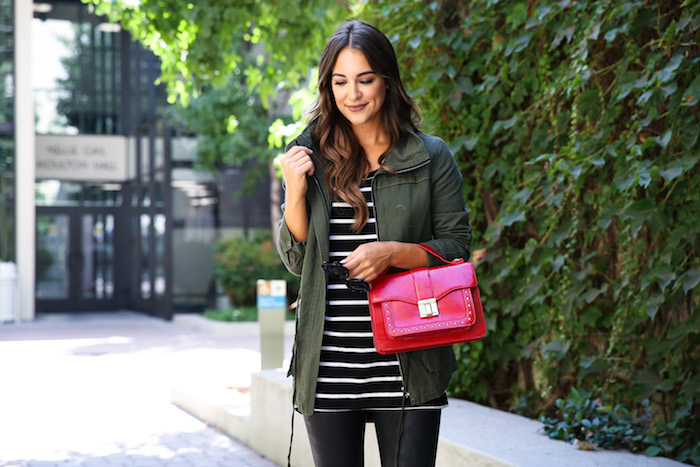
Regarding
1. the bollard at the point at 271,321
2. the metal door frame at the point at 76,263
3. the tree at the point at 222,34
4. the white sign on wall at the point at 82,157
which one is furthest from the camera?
the metal door frame at the point at 76,263

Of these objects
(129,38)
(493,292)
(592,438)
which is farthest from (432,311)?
(129,38)

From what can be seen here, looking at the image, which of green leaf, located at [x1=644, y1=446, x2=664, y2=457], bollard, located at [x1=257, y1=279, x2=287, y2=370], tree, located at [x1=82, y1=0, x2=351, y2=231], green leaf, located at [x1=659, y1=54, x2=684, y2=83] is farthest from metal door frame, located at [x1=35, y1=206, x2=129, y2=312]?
green leaf, located at [x1=659, y1=54, x2=684, y2=83]

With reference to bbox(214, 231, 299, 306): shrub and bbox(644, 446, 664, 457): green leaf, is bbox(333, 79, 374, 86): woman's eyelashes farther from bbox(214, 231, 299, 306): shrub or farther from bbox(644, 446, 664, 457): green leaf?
bbox(214, 231, 299, 306): shrub

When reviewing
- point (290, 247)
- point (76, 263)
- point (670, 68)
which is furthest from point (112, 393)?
point (76, 263)

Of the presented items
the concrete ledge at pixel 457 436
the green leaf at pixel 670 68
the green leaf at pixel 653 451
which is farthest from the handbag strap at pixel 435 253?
the green leaf at pixel 653 451

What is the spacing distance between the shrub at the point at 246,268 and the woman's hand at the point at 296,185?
1569 cm

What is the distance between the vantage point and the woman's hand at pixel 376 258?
7.22ft

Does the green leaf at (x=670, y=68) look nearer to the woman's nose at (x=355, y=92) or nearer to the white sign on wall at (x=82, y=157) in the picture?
the woman's nose at (x=355, y=92)

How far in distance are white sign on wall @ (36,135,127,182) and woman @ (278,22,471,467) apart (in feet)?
67.3

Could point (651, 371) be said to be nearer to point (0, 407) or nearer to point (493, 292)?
point (493, 292)

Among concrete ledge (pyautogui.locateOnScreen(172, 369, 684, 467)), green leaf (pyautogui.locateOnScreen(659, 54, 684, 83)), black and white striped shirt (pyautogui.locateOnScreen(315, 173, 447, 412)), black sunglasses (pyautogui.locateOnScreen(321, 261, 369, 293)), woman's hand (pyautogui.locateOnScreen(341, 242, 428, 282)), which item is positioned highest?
green leaf (pyautogui.locateOnScreen(659, 54, 684, 83))

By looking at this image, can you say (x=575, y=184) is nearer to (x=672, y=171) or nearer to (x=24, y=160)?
(x=672, y=171)

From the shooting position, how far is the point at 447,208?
2.38m

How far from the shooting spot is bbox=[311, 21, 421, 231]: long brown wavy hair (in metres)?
2.32
